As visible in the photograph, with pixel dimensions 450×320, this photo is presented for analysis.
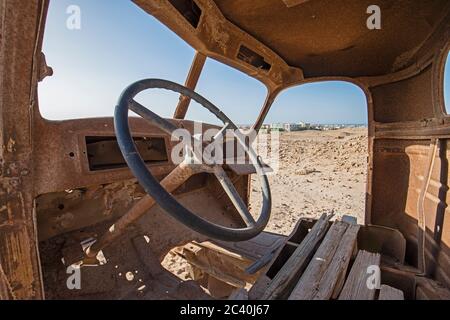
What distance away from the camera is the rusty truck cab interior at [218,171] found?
0.98m

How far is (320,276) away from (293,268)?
139mm

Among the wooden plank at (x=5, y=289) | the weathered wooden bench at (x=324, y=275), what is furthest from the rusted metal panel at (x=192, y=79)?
the wooden plank at (x=5, y=289)

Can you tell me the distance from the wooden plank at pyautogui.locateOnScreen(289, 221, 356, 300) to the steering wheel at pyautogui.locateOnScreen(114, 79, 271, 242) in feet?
1.19

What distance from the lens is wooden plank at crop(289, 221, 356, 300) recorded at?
98 centimetres

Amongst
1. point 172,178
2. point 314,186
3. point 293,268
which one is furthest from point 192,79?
point 314,186

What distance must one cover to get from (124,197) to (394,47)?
2643 millimetres

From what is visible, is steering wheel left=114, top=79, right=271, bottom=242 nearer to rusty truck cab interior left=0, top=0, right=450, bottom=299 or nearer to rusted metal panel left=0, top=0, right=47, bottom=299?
rusty truck cab interior left=0, top=0, right=450, bottom=299

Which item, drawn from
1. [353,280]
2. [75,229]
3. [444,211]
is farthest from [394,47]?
[75,229]

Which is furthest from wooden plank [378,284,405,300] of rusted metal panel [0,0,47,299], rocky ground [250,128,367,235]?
rusted metal panel [0,0,47,299]

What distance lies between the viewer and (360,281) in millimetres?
1111

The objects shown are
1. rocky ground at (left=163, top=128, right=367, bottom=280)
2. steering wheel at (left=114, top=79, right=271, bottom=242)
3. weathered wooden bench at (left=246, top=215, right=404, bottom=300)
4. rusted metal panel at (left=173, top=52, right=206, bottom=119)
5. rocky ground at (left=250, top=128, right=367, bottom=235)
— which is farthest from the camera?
rocky ground at (left=250, top=128, right=367, bottom=235)

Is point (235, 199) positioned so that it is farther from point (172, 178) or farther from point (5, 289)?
point (5, 289)
